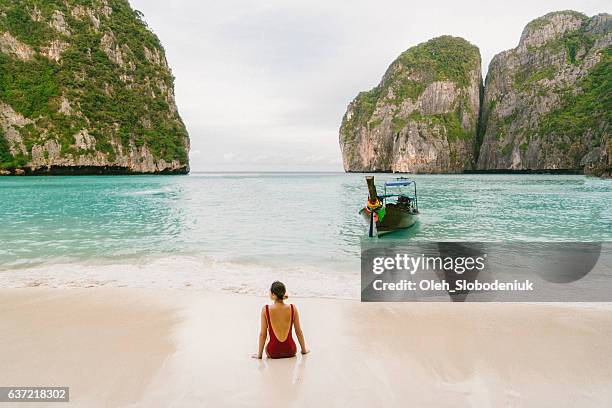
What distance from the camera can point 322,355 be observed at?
489cm

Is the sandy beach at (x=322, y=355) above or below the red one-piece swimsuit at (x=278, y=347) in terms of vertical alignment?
below

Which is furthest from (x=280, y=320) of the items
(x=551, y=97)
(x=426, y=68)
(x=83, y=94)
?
(x=426, y=68)

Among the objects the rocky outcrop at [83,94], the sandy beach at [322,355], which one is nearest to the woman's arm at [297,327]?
the sandy beach at [322,355]

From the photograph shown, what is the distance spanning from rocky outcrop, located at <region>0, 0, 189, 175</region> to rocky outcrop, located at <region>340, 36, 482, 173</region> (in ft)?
306

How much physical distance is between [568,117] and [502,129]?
25002 millimetres

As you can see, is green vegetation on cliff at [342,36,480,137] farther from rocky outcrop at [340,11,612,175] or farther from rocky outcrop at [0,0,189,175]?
rocky outcrop at [0,0,189,175]

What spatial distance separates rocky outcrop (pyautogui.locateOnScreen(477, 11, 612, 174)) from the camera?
126 m

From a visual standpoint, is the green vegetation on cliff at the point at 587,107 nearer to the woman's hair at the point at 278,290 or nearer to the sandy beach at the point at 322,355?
the sandy beach at the point at 322,355

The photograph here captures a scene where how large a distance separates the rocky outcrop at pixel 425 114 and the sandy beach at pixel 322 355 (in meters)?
158


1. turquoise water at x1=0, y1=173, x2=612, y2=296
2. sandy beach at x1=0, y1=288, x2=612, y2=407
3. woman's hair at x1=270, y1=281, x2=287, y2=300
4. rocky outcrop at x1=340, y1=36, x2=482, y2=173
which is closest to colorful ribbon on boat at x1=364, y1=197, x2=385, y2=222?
turquoise water at x1=0, y1=173, x2=612, y2=296

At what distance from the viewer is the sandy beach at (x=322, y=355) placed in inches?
155

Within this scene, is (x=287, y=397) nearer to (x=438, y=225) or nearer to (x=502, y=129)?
(x=438, y=225)

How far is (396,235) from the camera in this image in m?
19.0

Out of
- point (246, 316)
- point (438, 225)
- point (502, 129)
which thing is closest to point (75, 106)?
point (438, 225)
